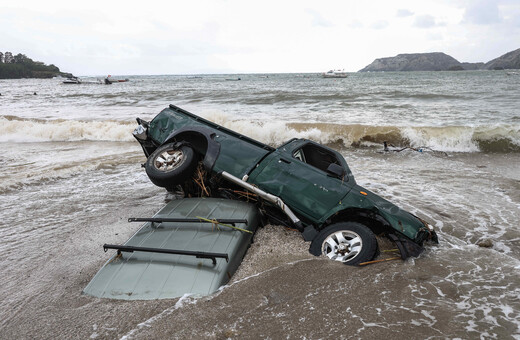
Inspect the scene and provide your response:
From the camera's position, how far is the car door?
4457 millimetres

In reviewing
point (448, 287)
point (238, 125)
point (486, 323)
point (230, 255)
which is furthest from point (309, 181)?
point (238, 125)

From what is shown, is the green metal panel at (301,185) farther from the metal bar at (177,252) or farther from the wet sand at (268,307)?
the metal bar at (177,252)

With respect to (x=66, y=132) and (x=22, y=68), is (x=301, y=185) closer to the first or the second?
(x=66, y=132)

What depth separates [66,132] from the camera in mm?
14477

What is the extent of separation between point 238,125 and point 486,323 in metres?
12.7

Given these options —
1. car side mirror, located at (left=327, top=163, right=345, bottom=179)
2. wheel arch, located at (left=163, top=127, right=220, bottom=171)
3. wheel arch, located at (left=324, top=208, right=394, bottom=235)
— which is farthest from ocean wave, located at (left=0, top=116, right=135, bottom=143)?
wheel arch, located at (left=324, top=208, right=394, bottom=235)

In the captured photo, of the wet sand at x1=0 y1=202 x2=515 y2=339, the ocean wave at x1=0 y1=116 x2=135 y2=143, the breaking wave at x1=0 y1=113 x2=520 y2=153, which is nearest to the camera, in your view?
the wet sand at x1=0 y1=202 x2=515 y2=339

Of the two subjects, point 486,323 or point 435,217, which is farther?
point 435,217

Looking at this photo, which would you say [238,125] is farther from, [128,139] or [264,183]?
[264,183]

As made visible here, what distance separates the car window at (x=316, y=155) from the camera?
18.5ft

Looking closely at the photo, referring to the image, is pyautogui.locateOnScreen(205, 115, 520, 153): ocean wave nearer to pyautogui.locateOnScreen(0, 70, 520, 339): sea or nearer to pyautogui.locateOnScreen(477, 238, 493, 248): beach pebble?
pyautogui.locateOnScreen(0, 70, 520, 339): sea

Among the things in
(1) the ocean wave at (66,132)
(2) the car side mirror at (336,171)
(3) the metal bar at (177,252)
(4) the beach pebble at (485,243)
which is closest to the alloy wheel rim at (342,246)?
(2) the car side mirror at (336,171)

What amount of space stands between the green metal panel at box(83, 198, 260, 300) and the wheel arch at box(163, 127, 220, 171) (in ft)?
4.38

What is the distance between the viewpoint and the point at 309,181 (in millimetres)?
4617
